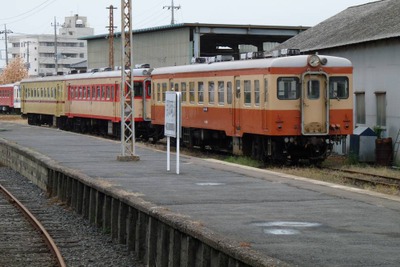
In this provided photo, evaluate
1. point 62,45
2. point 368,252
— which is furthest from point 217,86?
point 62,45

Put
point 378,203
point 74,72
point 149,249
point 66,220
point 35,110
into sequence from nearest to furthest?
point 149,249 < point 378,203 < point 66,220 < point 74,72 < point 35,110

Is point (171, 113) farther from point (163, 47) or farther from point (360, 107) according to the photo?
point (163, 47)

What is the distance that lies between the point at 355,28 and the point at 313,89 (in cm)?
719

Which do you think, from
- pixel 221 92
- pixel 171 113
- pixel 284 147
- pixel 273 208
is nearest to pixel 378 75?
pixel 284 147

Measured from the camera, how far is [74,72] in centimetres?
4622

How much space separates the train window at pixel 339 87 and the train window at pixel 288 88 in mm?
1052

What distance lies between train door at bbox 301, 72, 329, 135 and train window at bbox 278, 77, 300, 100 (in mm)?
176

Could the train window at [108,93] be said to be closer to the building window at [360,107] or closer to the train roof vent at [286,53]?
the building window at [360,107]

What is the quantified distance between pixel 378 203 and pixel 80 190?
6320 mm

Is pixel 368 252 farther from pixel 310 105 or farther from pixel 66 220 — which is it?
pixel 310 105

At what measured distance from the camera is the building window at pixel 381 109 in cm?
2636

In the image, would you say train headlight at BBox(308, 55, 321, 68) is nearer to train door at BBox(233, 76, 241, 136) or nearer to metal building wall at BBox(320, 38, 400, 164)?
train door at BBox(233, 76, 241, 136)

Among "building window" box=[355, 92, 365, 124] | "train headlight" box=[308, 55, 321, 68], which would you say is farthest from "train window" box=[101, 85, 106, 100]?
"train headlight" box=[308, 55, 321, 68]

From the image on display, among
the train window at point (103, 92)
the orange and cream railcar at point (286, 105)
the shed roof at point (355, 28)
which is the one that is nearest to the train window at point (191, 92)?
the orange and cream railcar at point (286, 105)
